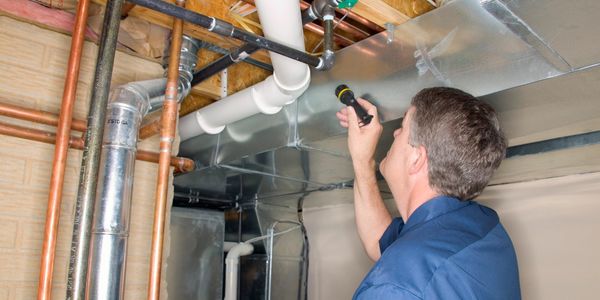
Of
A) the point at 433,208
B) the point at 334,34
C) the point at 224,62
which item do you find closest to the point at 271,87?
the point at 224,62

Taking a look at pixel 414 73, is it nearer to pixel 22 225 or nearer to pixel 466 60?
pixel 466 60

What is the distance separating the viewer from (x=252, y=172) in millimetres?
2186

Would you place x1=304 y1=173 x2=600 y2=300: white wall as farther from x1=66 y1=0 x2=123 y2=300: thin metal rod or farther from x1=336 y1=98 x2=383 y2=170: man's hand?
x1=66 y1=0 x2=123 y2=300: thin metal rod

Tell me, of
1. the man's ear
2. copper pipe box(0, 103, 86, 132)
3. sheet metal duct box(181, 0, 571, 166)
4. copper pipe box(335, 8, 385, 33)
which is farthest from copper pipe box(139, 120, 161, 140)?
the man's ear

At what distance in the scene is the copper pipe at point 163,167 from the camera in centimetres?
130

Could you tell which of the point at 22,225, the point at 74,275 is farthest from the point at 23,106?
the point at 74,275

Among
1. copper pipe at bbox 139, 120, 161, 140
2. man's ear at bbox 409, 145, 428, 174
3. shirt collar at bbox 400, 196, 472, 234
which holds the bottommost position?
shirt collar at bbox 400, 196, 472, 234

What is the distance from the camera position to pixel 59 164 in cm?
121

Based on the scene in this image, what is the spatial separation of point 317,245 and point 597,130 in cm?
186

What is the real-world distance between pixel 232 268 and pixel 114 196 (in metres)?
1.81

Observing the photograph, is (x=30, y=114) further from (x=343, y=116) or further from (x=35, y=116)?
(x=343, y=116)

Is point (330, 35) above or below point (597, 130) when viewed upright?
above

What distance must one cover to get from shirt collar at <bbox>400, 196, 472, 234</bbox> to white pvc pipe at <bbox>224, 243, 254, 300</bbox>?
6.80ft

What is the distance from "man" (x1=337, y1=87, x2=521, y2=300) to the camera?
0.86m
